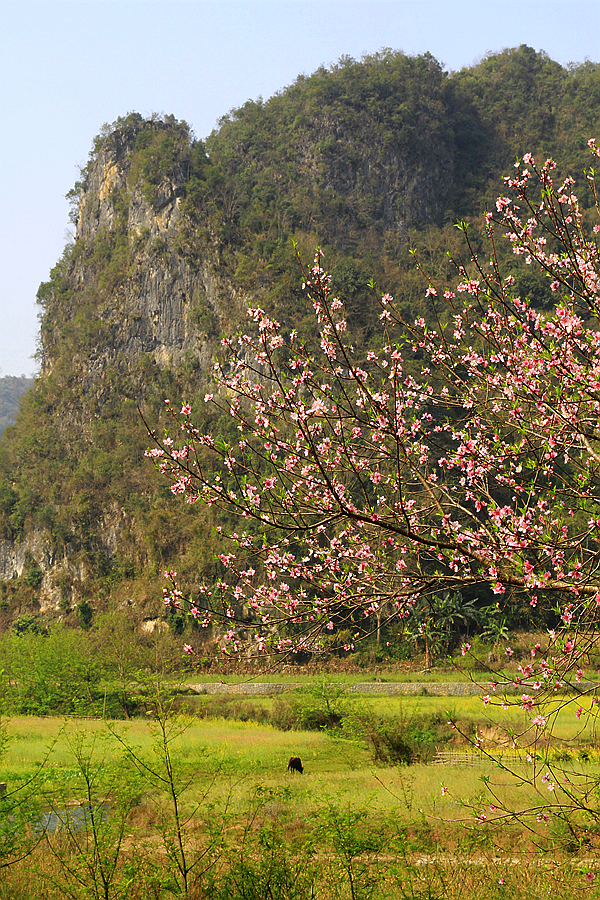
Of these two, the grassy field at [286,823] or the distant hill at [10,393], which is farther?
the distant hill at [10,393]

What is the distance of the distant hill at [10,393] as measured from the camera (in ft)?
493

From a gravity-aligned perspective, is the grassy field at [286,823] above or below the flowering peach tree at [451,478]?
below

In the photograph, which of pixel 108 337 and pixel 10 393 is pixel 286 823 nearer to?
pixel 108 337

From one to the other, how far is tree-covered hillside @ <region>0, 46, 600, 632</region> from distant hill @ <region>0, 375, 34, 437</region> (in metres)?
82.9

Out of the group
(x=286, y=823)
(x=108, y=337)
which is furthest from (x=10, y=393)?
(x=286, y=823)

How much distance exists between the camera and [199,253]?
210ft

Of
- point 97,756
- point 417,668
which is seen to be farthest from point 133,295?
point 97,756

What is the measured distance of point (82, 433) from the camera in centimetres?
6475

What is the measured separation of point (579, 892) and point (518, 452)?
5373 mm

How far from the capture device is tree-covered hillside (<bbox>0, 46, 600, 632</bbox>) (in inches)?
2237

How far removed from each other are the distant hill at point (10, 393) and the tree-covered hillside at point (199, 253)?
82860 millimetres

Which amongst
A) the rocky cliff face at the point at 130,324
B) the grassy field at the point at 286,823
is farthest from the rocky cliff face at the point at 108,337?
the grassy field at the point at 286,823

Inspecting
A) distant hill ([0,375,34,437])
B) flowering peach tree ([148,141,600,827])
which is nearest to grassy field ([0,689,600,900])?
flowering peach tree ([148,141,600,827])

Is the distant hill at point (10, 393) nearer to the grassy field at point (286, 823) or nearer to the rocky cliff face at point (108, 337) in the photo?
the rocky cliff face at point (108, 337)
